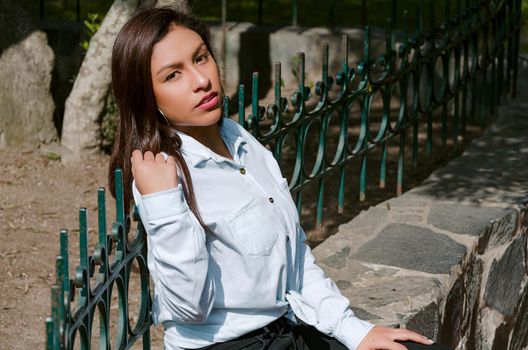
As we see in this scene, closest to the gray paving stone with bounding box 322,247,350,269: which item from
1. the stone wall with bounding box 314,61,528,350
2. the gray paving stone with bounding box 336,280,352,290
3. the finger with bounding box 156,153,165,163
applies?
the stone wall with bounding box 314,61,528,350

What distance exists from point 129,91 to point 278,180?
1.72 feet

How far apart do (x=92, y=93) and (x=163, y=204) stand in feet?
11.5

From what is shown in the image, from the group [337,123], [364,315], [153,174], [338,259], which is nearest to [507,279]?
[338,259]

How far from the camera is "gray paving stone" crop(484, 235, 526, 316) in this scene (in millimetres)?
4914

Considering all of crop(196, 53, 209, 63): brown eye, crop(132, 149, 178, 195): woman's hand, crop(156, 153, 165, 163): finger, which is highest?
crop(196, 53, 209, 63): brown eye

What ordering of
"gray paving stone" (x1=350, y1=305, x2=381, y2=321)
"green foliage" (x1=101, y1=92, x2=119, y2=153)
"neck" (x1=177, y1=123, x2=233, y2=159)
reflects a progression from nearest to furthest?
"neck" (x1=177, y1=123, x2=233, y2=159) → "gray paving stone" (x1=350, y1=305, x2=381, y2=321) → "green foliage" (x1=101, y1=92, x2=119, y2=153)

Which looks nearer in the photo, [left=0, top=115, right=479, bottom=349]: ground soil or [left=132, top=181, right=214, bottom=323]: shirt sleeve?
[left=132, top=181, right=214, bottom=323]: shirt sleeve

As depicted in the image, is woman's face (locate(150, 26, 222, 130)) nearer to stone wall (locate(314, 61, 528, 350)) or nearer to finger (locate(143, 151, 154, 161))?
finger (locate(143, 151, 154, 161))

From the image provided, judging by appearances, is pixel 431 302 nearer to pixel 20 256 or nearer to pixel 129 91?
pixel 129 91

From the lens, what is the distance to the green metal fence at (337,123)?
2.71m

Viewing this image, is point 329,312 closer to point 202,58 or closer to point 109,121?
point 202,58

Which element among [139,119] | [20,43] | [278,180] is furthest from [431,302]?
[20,43]

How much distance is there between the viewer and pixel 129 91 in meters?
2.93

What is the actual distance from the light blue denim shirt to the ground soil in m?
1.40
